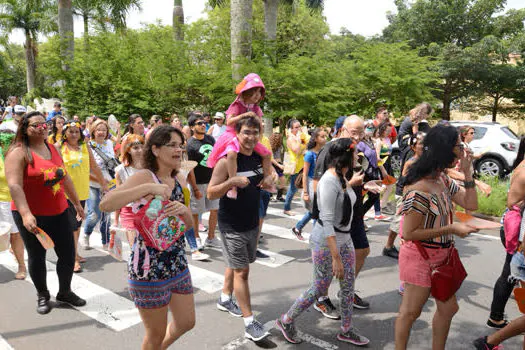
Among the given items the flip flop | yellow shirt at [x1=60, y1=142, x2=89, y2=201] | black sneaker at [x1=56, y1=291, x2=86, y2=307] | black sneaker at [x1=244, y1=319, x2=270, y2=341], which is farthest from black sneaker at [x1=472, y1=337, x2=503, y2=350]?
the flip flop

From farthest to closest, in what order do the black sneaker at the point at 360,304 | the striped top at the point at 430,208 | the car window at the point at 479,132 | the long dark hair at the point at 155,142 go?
the car window at the point at 479,132, the black sneaker at the point at 360,304, the striped top at the point at 430,208, the long dark hair at the point at 155,142

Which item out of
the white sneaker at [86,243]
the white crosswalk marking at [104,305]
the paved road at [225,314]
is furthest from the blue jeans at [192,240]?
the white sneaker at [86,243]

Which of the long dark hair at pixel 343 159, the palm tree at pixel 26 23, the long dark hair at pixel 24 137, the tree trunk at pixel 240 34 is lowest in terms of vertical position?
the long dark hair at pixel 343 159

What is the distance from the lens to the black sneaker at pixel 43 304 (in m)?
4.27

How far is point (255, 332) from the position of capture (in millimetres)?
3643

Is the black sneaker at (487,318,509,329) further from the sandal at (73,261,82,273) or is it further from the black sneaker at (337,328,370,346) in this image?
the sandal at (73,261,82,273)

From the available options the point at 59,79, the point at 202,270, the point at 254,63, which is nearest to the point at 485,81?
the point at 254,63

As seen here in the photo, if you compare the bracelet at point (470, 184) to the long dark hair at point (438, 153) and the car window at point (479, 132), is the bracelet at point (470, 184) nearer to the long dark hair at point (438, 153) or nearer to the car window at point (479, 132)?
the long dark hair at point (438, 153)

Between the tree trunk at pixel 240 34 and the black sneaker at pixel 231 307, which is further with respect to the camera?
the tree trunk at pixel 240 34

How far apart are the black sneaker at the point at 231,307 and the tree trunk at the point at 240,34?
8.51m

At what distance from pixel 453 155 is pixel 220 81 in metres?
10.4

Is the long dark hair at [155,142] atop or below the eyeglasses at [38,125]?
below

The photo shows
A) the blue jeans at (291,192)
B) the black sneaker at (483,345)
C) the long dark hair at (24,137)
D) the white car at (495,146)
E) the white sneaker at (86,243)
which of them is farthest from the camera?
→ the white car at (495,146)

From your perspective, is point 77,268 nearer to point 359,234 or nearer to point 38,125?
point 38,125
